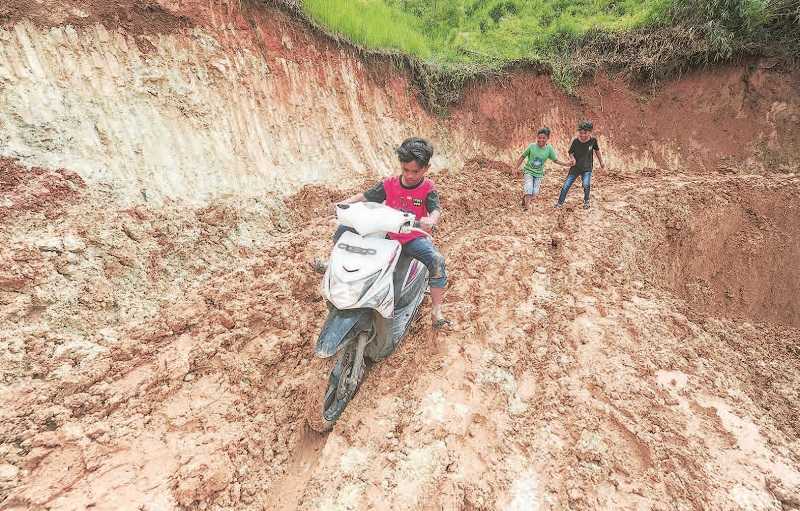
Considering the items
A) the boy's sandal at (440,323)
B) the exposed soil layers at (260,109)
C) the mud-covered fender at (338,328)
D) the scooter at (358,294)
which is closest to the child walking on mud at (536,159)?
the exposed soil layers at (260,109)

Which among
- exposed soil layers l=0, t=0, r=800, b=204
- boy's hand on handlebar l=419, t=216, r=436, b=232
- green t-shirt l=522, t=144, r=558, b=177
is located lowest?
boy's hand on handlebar l=419, t=216, r=436, b=232

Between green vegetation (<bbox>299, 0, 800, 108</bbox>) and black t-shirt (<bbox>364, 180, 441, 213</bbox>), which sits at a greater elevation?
green vegetation (<bbox>299, 0, 800, 108</bbox>)

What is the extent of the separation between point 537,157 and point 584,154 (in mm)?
855

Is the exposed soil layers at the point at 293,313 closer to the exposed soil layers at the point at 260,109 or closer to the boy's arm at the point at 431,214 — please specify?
the exposed soil layers at the point at 260,109

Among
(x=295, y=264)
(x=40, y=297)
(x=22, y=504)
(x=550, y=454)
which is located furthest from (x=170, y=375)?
(x=550, y=454)

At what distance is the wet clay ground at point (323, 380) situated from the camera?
7.49 feet

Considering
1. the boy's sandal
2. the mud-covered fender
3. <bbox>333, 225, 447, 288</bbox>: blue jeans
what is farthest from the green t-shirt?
the mud-covered fender

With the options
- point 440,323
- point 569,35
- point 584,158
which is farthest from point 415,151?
point 569,35

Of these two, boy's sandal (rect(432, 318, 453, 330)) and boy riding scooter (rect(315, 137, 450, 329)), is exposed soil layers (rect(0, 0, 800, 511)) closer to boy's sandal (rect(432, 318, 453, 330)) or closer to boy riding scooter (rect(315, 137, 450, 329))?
boy's sandal (rect(432, 318, 453, 330))

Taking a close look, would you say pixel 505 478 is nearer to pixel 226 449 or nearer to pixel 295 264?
pixel 226 449

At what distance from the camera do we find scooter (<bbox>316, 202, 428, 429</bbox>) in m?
2.55

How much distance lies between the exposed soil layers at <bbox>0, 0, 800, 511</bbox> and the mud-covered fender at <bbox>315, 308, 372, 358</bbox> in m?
0.67

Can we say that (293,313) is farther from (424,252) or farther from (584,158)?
(584,158)

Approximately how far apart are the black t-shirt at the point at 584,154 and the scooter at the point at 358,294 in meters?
5.09
